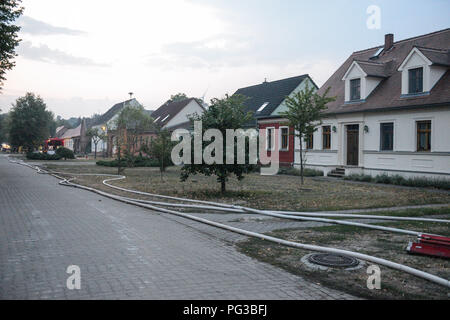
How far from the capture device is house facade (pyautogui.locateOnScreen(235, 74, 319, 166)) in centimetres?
3191

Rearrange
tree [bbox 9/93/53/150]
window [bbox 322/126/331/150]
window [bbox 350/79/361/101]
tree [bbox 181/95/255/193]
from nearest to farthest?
tree [bbox 181/95/255/193] < window [bbox 350/79/361/101] < window [bbox 322/126/331/150] < tree [bbox 9/93/53/150]

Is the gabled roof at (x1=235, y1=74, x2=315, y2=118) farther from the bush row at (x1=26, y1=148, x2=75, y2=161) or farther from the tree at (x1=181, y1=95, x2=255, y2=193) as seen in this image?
the bush row at (x1=26, y1=148, x2=75, y2=161)

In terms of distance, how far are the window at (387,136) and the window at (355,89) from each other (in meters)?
3.03

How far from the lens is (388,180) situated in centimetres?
2158

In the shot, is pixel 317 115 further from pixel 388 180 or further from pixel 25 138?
pixel 25 138

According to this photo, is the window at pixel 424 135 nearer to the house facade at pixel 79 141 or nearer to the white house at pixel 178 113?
the white house at pixel 178 113

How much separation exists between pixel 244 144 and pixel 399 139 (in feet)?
38.3

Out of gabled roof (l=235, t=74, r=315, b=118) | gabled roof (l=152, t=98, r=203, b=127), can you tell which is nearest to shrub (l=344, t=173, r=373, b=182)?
gabled roof (l=235, t=74, r=315, b=118)

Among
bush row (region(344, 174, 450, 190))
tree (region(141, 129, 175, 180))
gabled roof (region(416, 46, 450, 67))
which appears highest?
gabled roof (region(416, 46, 450, 67))

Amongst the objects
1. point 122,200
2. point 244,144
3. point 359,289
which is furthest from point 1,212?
point 359,289

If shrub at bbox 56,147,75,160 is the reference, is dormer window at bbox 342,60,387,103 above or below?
above

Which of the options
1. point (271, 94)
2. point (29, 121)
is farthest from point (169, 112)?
point (29, 121)

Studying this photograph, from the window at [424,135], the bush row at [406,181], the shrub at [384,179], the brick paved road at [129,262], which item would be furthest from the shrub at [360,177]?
the brick paved road at [129,262]

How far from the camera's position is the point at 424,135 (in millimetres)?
21141
